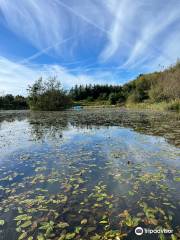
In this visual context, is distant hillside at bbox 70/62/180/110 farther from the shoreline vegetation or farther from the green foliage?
the green foliage

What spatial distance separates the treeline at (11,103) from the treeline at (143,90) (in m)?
15.1

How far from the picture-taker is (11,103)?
2530 inches

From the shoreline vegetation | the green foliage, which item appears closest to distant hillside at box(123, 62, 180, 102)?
the shoreline vegetation

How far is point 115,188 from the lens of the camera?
5.25 m

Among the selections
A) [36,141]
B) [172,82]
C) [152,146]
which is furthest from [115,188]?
[172,82]

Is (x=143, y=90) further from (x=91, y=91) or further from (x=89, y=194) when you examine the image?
(x=89, y=194)

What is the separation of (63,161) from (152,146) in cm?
435

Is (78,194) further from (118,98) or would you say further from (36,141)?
(118,98)

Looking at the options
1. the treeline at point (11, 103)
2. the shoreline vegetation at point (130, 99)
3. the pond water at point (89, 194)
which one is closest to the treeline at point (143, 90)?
the shoreline vegetation at point (130, 99)

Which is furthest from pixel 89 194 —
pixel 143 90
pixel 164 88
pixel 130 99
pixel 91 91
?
pixel 91 91

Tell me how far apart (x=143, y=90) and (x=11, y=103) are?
41487 millimetres

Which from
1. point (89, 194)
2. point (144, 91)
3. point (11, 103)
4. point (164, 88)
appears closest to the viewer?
point (89, 194)

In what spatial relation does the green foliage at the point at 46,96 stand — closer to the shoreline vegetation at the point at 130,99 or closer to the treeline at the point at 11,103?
the shoreline vegetation at the point at 130,99

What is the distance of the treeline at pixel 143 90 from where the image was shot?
3794cm
